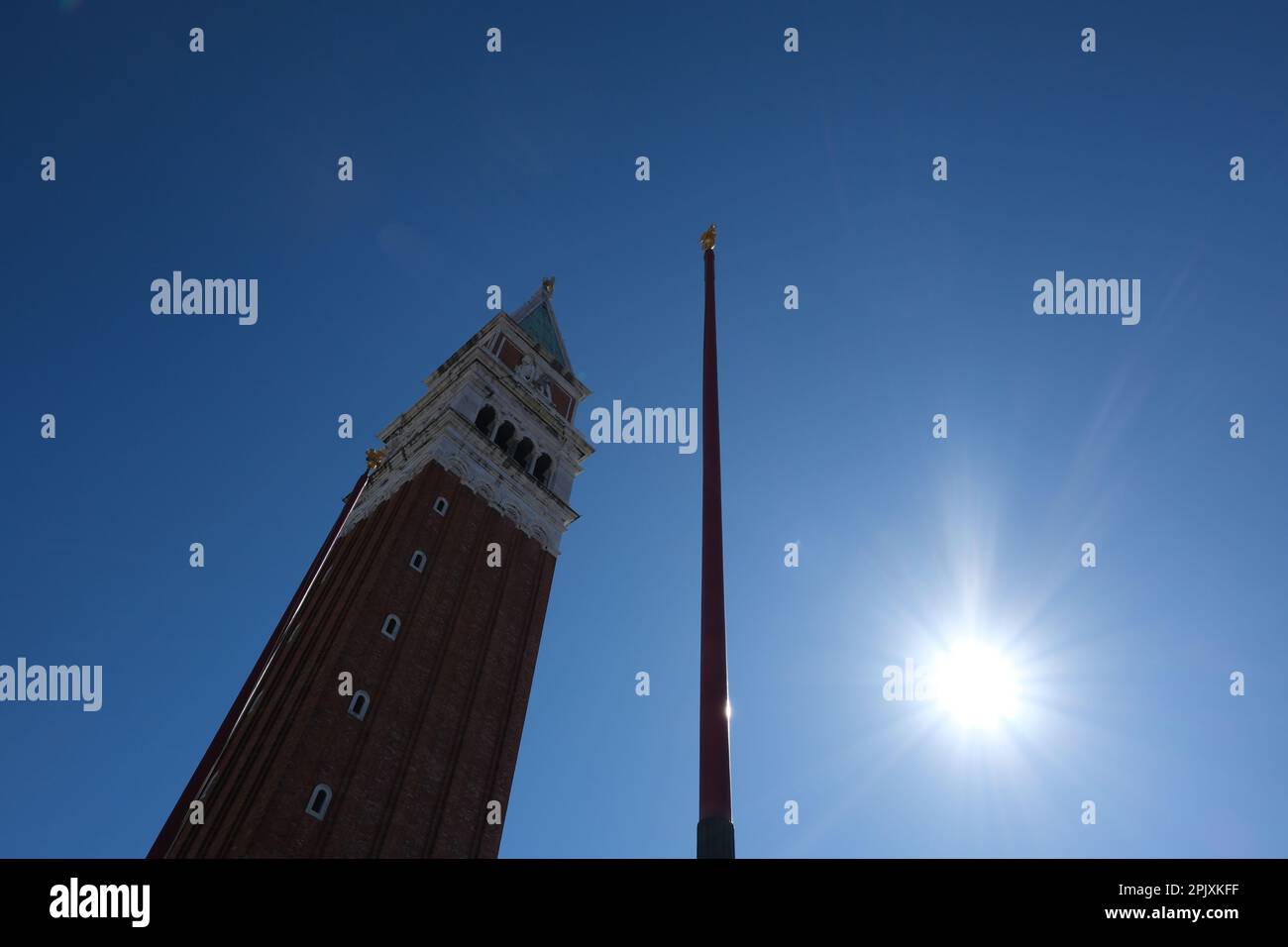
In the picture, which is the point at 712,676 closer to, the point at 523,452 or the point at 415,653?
the point at 415,653

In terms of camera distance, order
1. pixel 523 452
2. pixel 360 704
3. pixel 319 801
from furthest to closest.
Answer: pixel 523 452
pixel 360 704
pixel 319 801

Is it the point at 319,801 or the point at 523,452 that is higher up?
the point at 523,452

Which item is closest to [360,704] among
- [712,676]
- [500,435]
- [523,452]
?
[500,435]

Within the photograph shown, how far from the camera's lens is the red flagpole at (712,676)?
1018cm

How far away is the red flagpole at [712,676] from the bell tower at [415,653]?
84.6 ft

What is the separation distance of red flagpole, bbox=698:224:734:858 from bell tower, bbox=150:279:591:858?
2579 centimetres

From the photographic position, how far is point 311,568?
48.2 metres

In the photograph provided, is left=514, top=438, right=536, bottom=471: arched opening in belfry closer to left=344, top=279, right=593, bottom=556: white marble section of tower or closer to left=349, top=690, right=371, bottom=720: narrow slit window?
left=344, top=279, right=593, bottom=556: white marble section of tower

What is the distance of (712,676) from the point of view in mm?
11336

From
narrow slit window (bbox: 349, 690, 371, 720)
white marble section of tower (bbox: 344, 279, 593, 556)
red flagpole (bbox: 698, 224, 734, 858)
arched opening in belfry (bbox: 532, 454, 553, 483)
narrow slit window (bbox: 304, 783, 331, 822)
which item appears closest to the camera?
red flagpole (bbox: 698, 224, 734, 858)

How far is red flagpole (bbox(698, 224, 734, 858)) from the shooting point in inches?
401

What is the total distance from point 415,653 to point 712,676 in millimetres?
32799

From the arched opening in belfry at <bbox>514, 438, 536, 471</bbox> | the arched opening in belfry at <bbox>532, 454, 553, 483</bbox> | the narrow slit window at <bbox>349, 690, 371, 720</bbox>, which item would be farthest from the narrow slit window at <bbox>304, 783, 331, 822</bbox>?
the arched opening in belfry at <bbox>532, 454, 553, 483</bbox>
